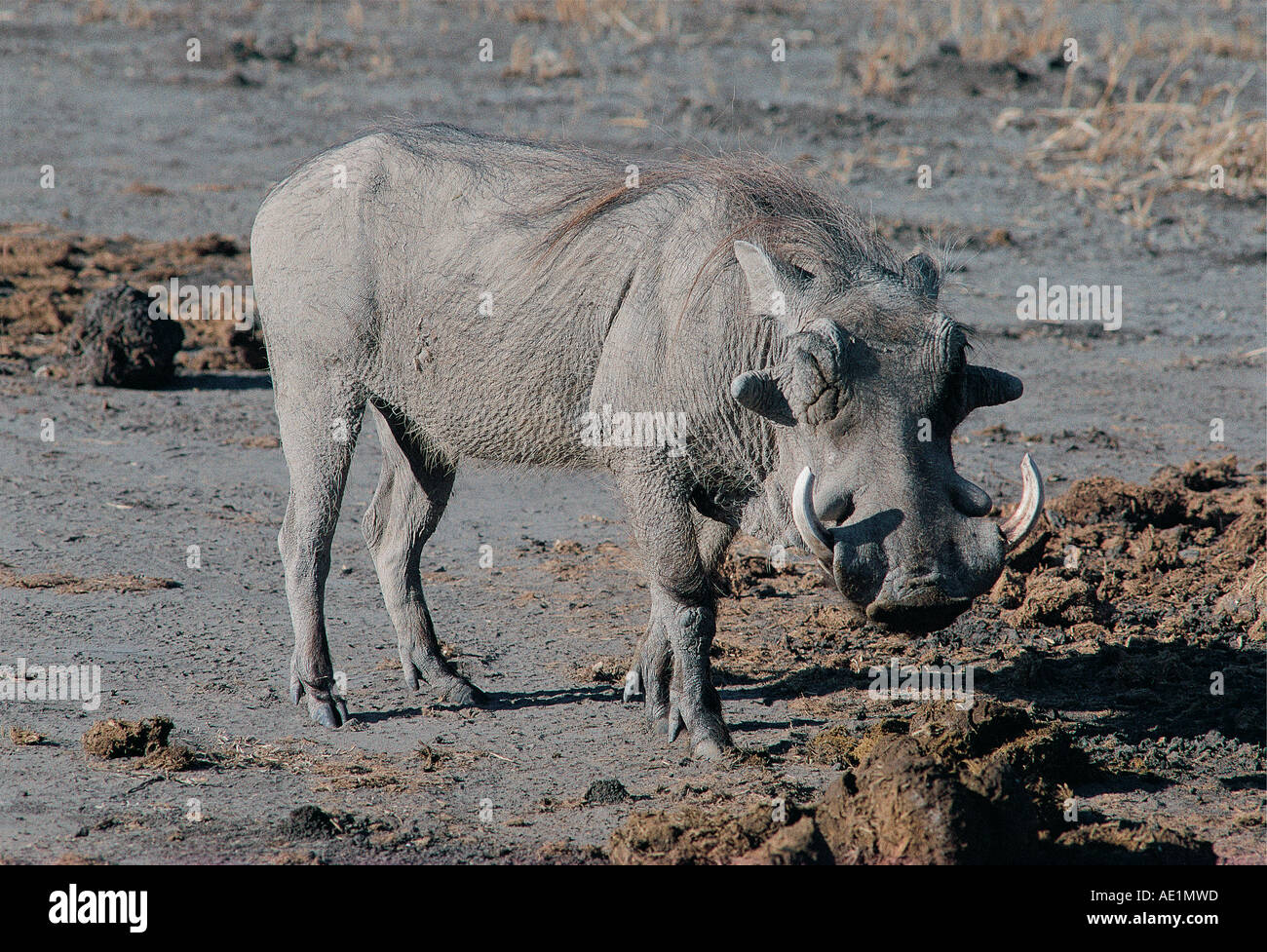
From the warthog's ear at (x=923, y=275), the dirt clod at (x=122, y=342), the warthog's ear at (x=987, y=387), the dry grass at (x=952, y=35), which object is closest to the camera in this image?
the warthog's ear at (x=987, y=387)

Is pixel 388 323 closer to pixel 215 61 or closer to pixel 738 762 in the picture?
pixel 738 762

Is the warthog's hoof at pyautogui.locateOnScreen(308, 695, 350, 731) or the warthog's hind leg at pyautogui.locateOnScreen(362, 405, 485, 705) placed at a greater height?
the warthog's hind leg at pyautogui.locateOnScreen(362, 405, 485, 705)

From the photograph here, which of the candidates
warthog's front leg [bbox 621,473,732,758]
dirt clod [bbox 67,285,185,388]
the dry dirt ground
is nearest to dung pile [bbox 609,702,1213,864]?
the dry dirt ground

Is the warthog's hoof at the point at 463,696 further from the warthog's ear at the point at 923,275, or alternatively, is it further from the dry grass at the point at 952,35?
the dry grass at the point at 952,35

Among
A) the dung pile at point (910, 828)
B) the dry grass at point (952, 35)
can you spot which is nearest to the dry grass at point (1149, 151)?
the dry grass at point (952, 35)

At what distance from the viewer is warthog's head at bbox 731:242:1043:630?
3961 millimetres

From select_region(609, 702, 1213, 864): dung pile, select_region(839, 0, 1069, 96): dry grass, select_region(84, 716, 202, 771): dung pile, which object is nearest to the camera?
select_region(609, 702, 1213, 864): dung pile

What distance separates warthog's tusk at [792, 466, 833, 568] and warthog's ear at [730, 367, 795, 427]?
0.32m

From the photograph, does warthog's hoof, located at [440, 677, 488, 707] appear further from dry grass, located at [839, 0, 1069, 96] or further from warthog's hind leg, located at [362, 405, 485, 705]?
dry grass, located at [839, 0, 1069, 96]

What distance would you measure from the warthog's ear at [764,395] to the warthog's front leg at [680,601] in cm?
53

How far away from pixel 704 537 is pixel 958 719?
3.29ft

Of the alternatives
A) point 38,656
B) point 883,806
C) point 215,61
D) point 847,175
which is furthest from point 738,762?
point 215,61

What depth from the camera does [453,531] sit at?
715 centimetres

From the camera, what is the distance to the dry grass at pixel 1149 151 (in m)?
12.8
